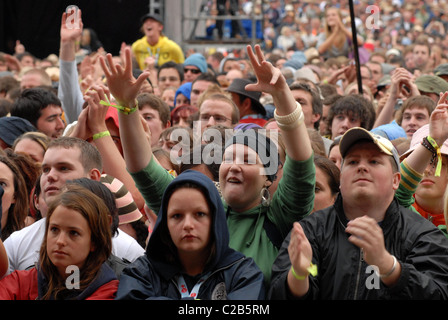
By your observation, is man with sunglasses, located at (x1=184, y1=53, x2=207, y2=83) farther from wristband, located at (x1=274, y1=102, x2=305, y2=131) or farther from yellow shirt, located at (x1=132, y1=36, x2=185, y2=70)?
wristband, located at (x1=274, y1=102, x2=305, y2=131)

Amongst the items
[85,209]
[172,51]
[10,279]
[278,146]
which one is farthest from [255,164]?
[172,51]

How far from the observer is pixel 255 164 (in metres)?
3.96

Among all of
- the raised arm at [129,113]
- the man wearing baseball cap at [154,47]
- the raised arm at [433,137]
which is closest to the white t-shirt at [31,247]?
the raised arm at [129,113]

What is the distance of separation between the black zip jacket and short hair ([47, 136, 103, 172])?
147 centimetres

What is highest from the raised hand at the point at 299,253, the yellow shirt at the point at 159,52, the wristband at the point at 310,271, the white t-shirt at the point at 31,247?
the yellow shirt at the point at 159,52

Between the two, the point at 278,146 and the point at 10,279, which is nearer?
the point at 10,279

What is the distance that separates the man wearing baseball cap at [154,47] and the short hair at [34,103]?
200 inches

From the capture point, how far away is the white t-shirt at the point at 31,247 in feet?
13.4

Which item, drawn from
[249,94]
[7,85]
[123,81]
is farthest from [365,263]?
[7,85]

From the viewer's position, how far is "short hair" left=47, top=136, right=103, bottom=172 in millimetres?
4559

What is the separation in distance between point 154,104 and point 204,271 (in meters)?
3.35

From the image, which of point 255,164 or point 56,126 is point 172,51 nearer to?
point 56,126

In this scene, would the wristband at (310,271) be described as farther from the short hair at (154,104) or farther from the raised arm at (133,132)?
the short hair at (154,104)

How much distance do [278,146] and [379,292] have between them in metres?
1.35
